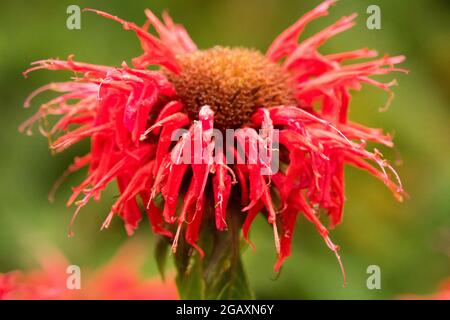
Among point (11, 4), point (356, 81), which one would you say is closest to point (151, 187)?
point (356, 81)

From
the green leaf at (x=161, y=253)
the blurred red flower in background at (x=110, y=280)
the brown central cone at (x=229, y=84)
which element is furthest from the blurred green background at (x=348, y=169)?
the brown central cone at (x=229, y=84)

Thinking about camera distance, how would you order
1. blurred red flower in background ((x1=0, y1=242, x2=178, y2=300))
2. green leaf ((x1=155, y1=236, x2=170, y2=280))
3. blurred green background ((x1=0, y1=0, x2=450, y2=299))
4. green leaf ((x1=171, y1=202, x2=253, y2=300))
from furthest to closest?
blurred green background ((x1=0, y1=0, x2=450, y2=299)) < blurred red flower in background ((x1=0, y1=242, x2=178, y2=300)) < green leaf ((x1=155, y1=236, x2=170, y2=280)) < green leaf ((x1=171, y1=202, x2=253, y2=300))

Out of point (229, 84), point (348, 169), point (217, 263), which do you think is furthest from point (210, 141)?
point (348, 169)

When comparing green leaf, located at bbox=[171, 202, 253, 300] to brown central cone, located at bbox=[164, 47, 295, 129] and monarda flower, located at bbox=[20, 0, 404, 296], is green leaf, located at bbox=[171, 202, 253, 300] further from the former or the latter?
brown central cone, located at bbox=[164, 47, 295, 129]

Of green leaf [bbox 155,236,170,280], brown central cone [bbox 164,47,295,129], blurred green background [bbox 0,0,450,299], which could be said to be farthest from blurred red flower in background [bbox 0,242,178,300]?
brown central cone [bbox 164,47,295,129]

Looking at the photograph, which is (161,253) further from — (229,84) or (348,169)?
(348,169)

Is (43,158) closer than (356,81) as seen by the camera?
No
